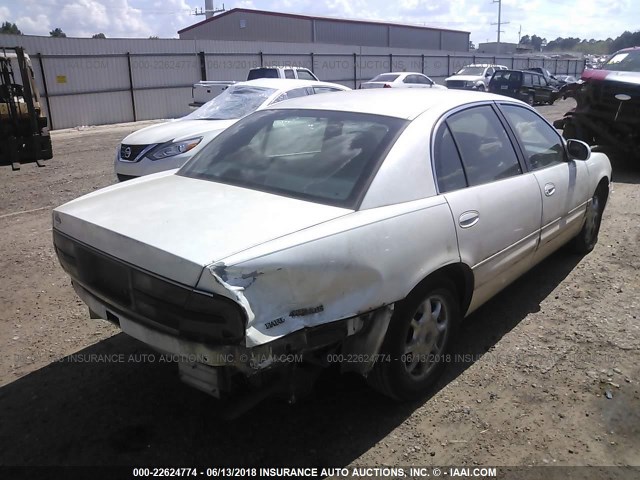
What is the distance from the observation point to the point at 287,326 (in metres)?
2.18

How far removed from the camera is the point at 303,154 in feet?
10.3

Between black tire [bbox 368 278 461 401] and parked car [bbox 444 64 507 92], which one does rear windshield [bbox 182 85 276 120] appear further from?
parked car [bbox 444 64 507 92]

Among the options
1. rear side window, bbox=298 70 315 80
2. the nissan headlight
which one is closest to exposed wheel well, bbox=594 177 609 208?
the nissan headlight

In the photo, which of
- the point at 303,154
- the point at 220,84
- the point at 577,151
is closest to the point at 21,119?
the point at 303,154

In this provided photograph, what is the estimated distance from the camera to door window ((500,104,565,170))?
155 inches

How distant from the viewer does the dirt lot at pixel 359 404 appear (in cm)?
267

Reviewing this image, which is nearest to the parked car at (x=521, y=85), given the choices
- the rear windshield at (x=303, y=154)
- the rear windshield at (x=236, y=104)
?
the rear windshield at (x=236, y=104)

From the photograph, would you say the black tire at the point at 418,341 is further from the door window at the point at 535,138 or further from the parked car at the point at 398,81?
the parked car at the point at 398,81

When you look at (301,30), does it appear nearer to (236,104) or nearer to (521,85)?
(521,85)

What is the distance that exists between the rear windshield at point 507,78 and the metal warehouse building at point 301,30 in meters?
23.4

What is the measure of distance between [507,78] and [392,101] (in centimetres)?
2217

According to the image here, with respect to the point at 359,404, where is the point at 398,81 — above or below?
above

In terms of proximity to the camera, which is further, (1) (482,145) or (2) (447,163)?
(1) (482,145)

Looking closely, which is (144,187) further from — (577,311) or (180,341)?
(577,311)
